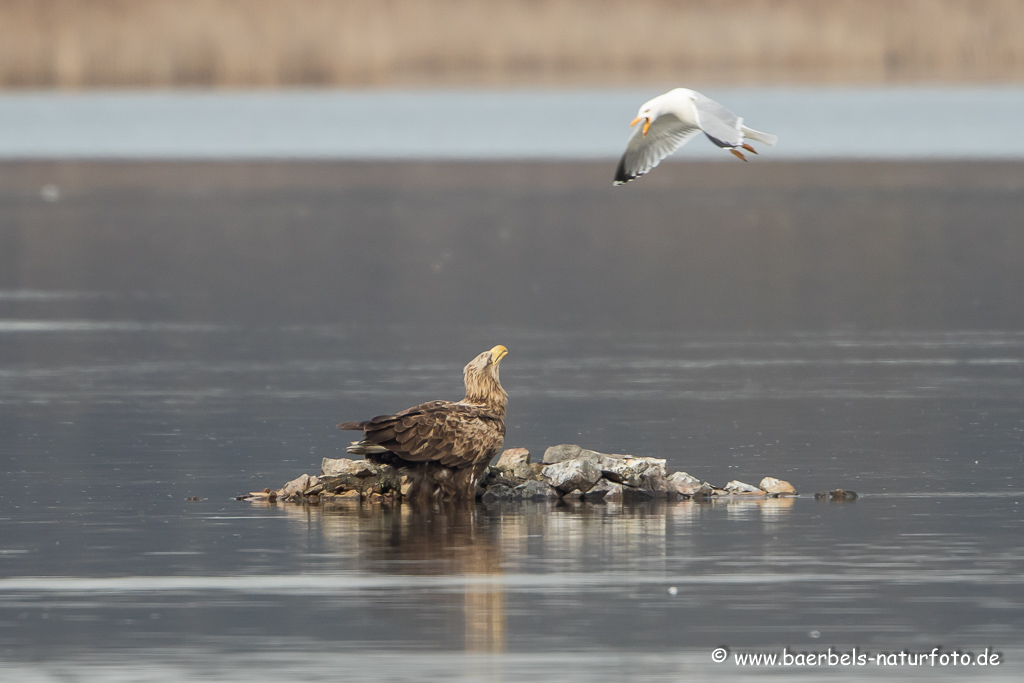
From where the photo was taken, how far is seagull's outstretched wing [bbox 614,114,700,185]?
1201 centimetres

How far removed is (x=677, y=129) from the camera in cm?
1224

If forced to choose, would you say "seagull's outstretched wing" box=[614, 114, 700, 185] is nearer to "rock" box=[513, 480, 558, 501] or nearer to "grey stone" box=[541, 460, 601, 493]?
"grey stone" box=[541, 460, 601, 493]

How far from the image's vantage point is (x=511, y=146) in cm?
4312

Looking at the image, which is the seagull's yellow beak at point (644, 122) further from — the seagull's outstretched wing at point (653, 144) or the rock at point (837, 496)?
the rock at point (837, 496)

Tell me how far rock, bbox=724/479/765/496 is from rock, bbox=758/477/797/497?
0.04 meters

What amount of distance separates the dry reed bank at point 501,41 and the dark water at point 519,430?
16718 mm

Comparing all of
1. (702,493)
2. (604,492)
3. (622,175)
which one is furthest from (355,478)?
(622,175)

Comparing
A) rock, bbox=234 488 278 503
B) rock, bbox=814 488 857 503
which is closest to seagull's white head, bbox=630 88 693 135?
rock, bbox=814 488 857 503

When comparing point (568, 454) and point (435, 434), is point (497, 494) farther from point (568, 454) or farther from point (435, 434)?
point (435, 434)

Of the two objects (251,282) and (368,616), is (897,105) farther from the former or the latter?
(368,616)

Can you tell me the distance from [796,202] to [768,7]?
18149 mm

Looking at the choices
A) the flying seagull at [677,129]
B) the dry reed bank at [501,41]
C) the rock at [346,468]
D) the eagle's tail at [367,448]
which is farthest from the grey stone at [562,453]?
the dry reed bank at [501,41]

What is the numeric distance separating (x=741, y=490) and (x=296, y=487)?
2.34m

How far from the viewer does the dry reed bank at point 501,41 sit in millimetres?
47188
